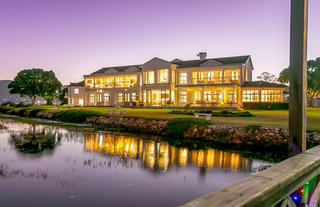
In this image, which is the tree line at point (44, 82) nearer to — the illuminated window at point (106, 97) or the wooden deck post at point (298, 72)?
the illuminated window at point (106, 97)

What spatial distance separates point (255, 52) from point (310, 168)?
4217 centimetres

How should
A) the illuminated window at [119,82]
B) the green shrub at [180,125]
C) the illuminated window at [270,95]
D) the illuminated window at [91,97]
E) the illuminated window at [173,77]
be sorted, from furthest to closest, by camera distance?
1. the illuminated window at [91,97]
2. the illuminated window at [119,82]
3. the illuminated window at [173,77]
4. the illuminated window at [270,95]
5. the green shrub at [180,125]

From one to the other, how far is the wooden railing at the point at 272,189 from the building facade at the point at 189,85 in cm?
2290

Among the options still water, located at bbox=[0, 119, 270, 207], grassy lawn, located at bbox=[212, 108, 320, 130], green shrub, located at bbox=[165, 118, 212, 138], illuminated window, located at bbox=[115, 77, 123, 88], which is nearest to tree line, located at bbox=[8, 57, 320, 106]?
illuminated window, located at bbox=[115, 77, 123, 88]

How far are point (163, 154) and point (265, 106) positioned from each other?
24940mm

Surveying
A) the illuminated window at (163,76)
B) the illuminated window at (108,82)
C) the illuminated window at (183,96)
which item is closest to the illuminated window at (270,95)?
the illuminated window at (183,96)

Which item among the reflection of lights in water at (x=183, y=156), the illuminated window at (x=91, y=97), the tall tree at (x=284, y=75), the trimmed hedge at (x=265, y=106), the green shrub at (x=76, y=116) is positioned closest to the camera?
the reflection of lights in water at (x=183, y=156)

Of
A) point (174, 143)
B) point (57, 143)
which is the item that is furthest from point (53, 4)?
point (174, 143)

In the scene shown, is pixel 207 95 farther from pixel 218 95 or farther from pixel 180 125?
pixel 180 125

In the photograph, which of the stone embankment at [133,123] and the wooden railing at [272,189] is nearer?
the wooden railing at [272,189]

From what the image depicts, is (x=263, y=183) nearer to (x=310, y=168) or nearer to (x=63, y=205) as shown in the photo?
(x=310, y=168)

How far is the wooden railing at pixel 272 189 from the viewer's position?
151 centimetres

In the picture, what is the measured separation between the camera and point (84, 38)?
38.8 meters

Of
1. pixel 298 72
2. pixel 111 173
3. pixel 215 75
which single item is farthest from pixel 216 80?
pixel 298 72
